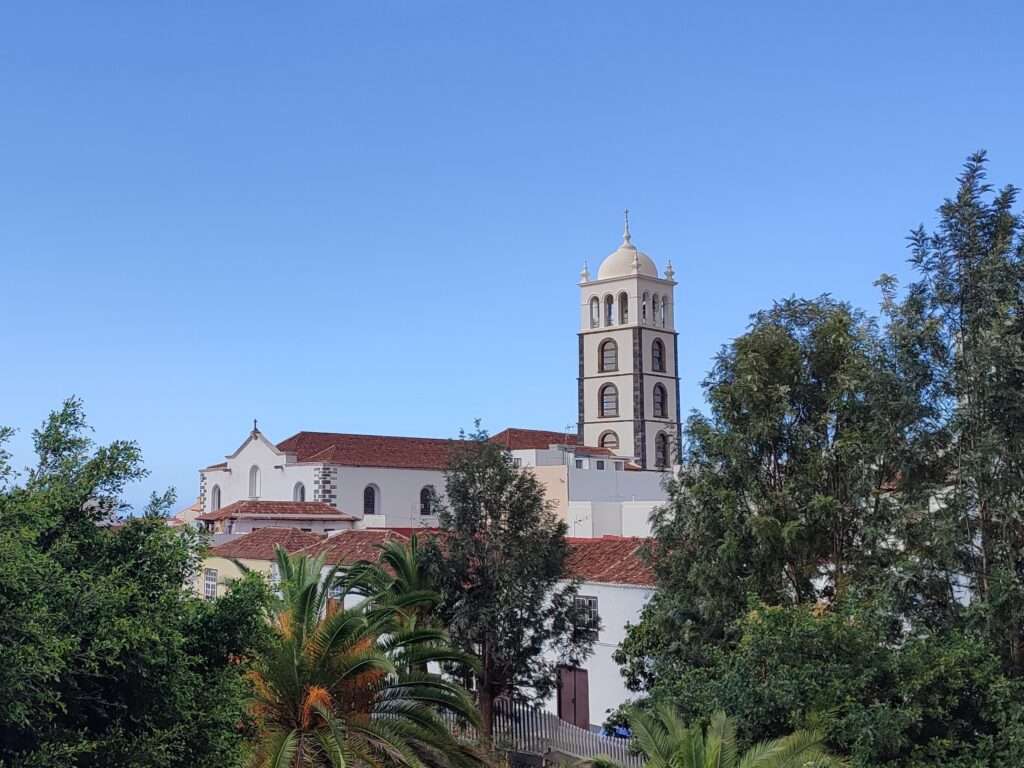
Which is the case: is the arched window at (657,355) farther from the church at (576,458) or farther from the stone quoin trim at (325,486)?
the stone quoin trim at (325,486)

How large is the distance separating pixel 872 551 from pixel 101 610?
11.7 m

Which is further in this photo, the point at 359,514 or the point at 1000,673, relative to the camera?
the point at 359,514

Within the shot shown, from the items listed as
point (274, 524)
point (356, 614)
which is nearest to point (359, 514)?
point (274, 524)

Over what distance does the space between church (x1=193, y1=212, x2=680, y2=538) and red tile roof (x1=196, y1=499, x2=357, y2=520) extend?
0.07 meters

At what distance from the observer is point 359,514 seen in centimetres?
5984

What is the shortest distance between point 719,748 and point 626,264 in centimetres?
6803

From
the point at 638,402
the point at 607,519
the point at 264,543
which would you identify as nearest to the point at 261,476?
the point at 264,543

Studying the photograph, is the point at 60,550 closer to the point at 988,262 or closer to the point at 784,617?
the point at 784,617

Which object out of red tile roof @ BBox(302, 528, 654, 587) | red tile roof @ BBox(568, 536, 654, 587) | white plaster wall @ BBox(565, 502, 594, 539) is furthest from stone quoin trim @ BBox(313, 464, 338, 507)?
red tile roof @ BBox(568, 536, 654, 587)

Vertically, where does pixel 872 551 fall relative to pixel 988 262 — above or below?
below

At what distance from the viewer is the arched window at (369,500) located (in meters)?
61.0

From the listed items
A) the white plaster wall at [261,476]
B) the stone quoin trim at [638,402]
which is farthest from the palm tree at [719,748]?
the stone quoin trim at [638,402]

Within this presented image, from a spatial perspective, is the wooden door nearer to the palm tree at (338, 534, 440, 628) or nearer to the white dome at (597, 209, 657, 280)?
the palm tree at (338, 534, 440, 628)

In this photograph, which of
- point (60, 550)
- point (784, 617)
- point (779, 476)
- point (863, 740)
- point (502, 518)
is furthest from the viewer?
point (502, 518)
